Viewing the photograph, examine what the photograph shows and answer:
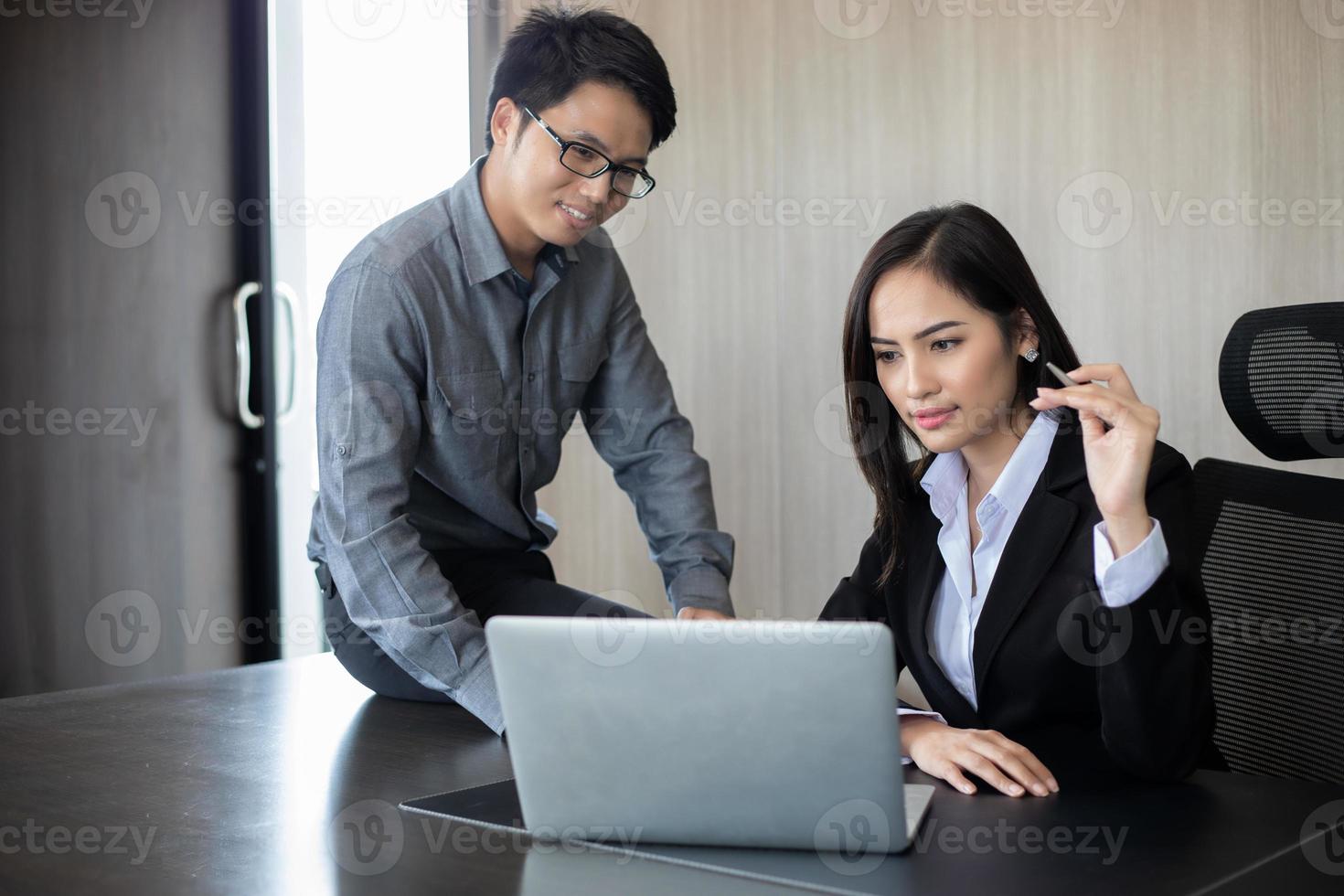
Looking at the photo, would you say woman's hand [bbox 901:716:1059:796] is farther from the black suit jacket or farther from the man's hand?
the man's hand

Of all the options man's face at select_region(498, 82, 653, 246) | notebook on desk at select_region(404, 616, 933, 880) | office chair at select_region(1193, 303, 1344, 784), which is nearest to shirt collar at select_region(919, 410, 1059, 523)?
office chair at select_region(1193, 303, 1344, 784)

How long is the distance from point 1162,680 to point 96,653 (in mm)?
2873

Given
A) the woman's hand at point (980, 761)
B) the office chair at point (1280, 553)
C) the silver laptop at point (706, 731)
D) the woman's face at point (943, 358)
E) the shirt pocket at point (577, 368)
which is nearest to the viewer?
the silver laptop at point (706, 731)

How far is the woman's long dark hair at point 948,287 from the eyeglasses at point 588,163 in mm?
541

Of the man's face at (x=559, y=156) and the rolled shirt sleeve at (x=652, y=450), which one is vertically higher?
the man's face at (x=559, y=156)

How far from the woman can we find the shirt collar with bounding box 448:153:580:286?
675 millimetres

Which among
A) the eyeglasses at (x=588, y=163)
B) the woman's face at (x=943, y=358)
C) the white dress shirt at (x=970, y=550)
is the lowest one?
the white dress shirt at (x=970, y=550)

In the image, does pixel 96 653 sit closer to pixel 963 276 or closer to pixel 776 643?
pixel 963 276

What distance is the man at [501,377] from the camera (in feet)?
6.20

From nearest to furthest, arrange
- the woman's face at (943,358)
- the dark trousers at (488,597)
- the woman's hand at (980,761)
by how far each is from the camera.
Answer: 1. the woman's hand at (980,761)
2. the woman's face at (943,358)
3. the dark trousers at (488,597)

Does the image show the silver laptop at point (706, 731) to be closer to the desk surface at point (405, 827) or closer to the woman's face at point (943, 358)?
the desk surface at point (405, 827)

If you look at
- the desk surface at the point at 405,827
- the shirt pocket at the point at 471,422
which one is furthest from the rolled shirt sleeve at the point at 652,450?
the desk surface at the point at 405,827

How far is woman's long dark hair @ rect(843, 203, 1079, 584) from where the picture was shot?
67.2 inches

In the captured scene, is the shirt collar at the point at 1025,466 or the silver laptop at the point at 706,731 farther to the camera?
the shirt collar at the point at 1025,466
